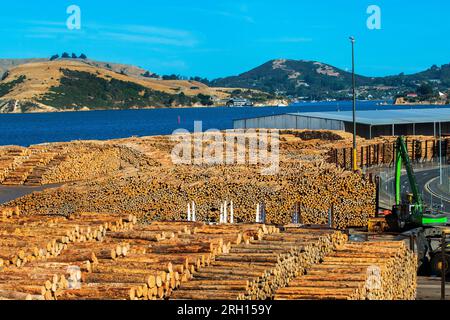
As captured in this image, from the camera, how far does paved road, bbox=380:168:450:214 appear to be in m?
40.8

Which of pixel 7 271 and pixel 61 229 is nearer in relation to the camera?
pixel 7 271

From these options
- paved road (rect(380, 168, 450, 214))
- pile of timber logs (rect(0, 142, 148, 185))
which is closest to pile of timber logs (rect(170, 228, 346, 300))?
paved road (rect(380, 168, 450, 214))

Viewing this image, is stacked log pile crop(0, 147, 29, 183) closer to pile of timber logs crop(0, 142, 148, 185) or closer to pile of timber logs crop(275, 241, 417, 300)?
pile of timber logs crop(0, 142, 148, 185)

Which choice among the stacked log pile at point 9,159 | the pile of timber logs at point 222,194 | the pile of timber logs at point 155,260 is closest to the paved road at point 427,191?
the pile of timber logs at point 222,194

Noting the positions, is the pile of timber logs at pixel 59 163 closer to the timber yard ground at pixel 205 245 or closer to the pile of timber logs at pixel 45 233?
the timber yard ground at pixel 205 245

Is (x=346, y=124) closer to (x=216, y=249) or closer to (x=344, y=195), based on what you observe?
(x=344, y=195)

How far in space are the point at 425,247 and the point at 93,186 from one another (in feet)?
69.5

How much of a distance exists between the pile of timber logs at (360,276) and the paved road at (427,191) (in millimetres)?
16809

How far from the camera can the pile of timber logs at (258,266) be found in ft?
54.7

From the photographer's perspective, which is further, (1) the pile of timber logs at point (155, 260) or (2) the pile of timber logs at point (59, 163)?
(2) the pile of timber logs at point (59, 163)

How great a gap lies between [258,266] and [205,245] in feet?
6.68

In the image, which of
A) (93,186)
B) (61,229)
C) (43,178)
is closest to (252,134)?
(43,178)

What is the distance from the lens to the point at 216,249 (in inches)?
781

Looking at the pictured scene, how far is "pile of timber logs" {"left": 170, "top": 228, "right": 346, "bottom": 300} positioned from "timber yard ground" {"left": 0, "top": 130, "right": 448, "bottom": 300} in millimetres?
29
